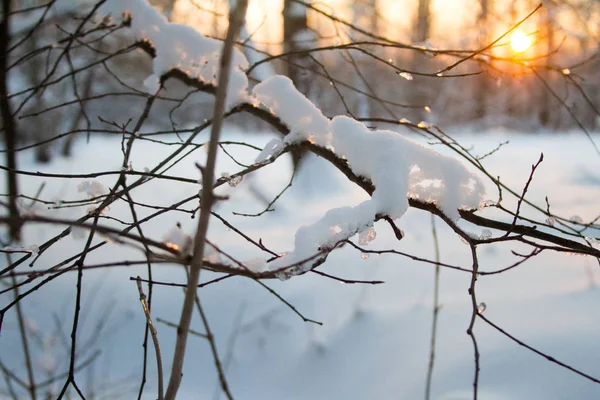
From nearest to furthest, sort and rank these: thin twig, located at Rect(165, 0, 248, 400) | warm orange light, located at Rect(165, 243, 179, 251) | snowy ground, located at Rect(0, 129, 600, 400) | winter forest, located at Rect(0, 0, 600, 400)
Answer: thin twig, located at Rect(165, 0, 248, 400) < warm orange light, located at Rect(165, 243, 179, 251) < winter forest, located at Rect(0, 0, 600, 400) < snowy ground, located at Rect(0, 129, 600, 400)

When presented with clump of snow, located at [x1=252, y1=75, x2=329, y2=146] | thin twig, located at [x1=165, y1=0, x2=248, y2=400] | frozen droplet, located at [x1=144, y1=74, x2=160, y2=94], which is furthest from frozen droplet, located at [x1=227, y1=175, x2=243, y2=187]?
thin twig, located at [x1=165, y1=0, x2=248, y2=400]

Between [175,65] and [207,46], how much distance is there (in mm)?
129

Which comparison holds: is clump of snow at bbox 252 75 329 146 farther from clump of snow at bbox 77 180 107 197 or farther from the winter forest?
clump of snow at bbox 77 180 107 197

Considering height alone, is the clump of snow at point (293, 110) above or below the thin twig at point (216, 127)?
above

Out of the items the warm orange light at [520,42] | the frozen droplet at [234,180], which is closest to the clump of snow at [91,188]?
the frozen droplet at [234,180]

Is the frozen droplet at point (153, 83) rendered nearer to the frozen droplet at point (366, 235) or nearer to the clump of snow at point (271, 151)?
the clump of snow at point (271, 151)

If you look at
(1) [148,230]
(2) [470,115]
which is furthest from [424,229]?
(2) [470,115]

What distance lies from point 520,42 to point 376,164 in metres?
0.74

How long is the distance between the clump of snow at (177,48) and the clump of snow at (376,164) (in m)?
0.23

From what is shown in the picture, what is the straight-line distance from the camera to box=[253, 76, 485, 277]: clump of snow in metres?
1.10

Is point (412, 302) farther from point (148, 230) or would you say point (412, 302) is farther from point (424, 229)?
point (148, 230)

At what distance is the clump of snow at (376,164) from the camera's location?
110 centimetres

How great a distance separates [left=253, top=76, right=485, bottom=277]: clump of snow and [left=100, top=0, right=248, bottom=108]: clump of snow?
0.23 m

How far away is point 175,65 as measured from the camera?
57.5 inches
